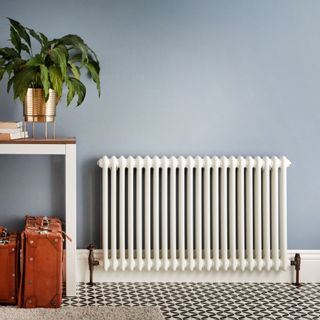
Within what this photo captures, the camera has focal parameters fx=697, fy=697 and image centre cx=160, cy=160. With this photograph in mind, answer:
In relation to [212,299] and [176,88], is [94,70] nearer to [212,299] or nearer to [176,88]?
[176,88]

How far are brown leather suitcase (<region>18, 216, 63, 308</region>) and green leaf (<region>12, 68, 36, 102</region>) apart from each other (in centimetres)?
74

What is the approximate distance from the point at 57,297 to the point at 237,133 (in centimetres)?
145

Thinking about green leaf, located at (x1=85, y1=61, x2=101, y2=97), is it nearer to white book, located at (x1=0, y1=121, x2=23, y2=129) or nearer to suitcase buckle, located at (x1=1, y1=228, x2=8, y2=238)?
white book, located at (x1=0, y1=121, x2=23, y2=129)

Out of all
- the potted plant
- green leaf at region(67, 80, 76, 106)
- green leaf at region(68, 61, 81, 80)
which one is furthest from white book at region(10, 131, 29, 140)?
green leaf at region(68, 61, 81, 80)

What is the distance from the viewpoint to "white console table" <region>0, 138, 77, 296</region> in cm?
376

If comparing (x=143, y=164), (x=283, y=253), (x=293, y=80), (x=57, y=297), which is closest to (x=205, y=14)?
(x=293, y=80)

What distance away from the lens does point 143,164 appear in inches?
160

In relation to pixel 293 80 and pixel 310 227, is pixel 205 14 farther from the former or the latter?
pixel 310 227

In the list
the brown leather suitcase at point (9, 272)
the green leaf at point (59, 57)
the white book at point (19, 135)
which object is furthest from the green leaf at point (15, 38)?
the brown leather suitcase at point (9, 272)

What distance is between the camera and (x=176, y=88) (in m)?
4.19

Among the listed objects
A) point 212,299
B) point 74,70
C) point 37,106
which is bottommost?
point 212,299

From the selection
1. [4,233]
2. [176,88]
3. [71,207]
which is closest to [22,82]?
[71,207]

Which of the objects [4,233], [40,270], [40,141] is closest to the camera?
[40,270]

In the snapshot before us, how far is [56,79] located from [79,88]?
201mm
